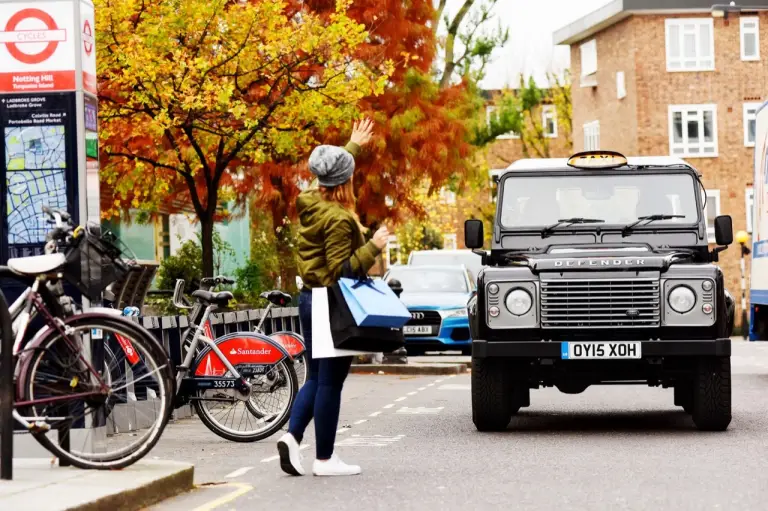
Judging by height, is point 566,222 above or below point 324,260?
above

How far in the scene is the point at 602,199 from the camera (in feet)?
45.6

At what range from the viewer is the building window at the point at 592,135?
6353cm

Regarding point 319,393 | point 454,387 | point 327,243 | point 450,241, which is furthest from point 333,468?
point 450,241

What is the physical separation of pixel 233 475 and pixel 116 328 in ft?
5.98

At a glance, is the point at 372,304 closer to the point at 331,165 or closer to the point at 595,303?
the point at 331,165

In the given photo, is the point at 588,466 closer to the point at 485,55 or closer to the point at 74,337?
the point at 74,337

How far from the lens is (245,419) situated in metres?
12.5

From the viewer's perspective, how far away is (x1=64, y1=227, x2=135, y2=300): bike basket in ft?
28.0

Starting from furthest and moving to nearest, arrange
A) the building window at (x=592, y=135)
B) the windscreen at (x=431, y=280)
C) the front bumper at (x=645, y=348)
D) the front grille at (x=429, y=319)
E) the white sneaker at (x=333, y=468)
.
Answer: the building window at (x=592, y=135) < the windscreen at (x=431, y=280) < the front grille at (x=429, y=319) < the front bumper at (x=645, y=348) < the white sneaker at (x=333, y=468)

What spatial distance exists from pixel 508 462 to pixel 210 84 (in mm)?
11146

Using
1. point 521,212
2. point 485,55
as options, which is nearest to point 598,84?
point 485,55

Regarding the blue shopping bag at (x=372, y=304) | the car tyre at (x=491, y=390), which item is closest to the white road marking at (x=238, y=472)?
the blue shopping bag at (x=372, y=304)

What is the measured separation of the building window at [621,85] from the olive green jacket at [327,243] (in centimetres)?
5095

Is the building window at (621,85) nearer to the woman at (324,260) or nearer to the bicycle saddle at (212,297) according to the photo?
the bicycle saddle at (212,297)
